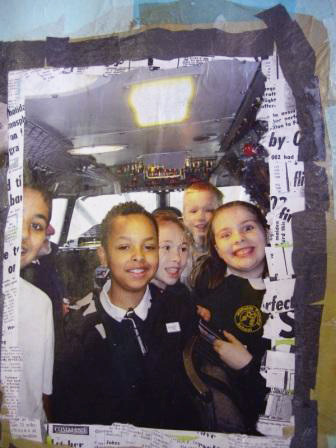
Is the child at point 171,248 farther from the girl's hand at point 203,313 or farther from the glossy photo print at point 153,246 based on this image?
the girl's hand at point 203,313

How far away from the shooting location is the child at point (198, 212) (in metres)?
1.28

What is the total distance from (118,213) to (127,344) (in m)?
0.44

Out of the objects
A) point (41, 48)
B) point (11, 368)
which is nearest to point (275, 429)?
point (11, 368)

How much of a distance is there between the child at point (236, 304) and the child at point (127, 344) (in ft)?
0.34

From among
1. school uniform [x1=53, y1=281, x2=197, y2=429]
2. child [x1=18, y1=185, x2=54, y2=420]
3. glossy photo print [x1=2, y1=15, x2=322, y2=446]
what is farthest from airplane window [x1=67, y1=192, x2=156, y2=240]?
school uniform [x1=53, y1=281, x2=197, y2=429]

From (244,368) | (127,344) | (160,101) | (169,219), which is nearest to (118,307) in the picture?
(127,344)

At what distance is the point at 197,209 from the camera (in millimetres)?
1279

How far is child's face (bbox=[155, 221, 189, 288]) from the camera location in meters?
1.29

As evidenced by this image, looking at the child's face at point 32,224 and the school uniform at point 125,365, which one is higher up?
the child's face at point 32,224

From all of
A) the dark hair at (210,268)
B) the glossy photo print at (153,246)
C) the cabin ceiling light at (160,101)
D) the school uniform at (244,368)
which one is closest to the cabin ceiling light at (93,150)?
the glossy photo print at (153,246)

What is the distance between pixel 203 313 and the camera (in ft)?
4.16

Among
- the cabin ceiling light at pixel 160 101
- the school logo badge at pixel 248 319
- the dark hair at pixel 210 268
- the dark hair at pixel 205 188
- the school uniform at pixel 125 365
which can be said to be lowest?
the school uniform at pixel 125 365

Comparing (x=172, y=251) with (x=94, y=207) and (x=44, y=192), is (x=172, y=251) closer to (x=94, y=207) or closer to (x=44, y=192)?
(x=94, y=207)

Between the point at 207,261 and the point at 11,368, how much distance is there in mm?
800
